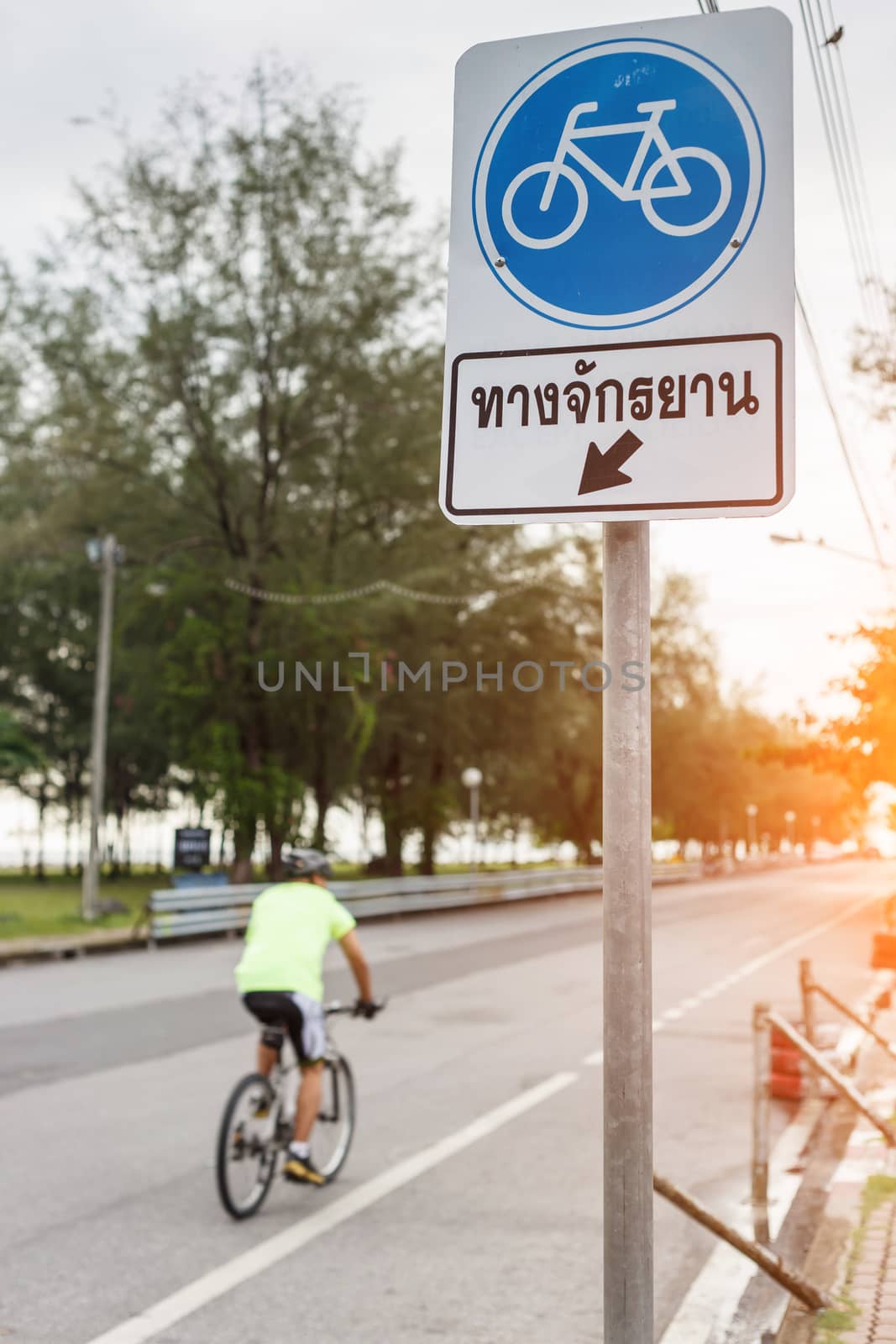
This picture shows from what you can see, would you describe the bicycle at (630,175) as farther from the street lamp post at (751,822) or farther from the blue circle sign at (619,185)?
the street lamp post at (751,822)

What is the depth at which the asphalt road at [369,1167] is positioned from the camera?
19.2ft

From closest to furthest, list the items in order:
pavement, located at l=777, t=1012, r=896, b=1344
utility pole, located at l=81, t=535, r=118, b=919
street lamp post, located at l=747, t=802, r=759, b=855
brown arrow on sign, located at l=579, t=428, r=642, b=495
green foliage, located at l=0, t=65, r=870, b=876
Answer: brown arrow on sign, located at l=579, t=428, r=642, b=495 < pavement, located at l=777, t=1012, r=896, b=1344 < utility pole, located at l=81, t=535, r=118, b=919 < green foliage, located at l=0, t=65, r=870, b=876 < street lamp post, located at l=747, t=802, r=759, b=855

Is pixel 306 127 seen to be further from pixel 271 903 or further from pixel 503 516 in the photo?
pixel 503 516

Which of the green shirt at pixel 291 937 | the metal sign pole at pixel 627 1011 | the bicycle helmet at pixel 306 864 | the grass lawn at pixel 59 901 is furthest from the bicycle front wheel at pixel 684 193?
the grass lawn at pixel 59 901

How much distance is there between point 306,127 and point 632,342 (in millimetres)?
31112

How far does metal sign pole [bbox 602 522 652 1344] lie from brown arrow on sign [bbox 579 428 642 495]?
0.28 meters

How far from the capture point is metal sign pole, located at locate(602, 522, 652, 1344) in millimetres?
2453

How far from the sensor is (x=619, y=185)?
8.63 ft

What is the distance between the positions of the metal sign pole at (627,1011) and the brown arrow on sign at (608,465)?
0.90ft

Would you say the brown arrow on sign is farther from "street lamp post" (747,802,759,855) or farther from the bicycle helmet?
"street lamp post" (747,802,759,855)

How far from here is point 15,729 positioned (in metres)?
25.9

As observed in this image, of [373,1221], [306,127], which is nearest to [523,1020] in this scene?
[373,1221]

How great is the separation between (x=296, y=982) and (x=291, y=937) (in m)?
0.22

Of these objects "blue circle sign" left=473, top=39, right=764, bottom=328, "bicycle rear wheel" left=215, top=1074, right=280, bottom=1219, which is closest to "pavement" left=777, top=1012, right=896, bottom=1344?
"bicycle rear wheel" left=215, top=1074, right=280, bottom=1219
